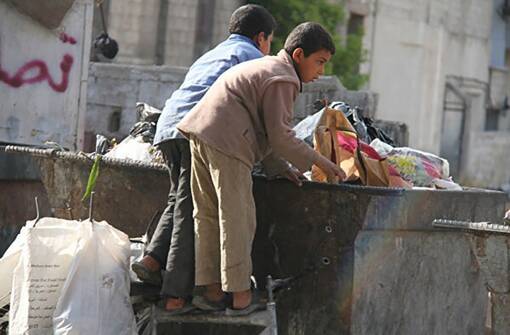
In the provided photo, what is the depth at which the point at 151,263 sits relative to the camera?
537 cm

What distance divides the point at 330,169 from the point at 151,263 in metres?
0.94

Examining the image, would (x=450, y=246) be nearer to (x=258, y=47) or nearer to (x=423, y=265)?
(x=423, y=265)

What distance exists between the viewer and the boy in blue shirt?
524 centimetres

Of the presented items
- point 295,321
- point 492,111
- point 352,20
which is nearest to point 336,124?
point 295,321

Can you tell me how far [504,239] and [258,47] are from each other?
179 centimetres

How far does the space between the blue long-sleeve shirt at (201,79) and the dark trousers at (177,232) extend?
0.27ft

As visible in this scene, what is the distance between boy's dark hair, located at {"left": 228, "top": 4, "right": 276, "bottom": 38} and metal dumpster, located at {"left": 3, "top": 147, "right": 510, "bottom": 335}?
2.47ft

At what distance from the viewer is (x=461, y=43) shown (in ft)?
92.7

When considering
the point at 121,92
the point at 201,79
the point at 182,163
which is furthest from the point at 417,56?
the point at 182,163

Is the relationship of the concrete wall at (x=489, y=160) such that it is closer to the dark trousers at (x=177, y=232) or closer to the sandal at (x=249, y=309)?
the dark trousers at (x=177, y=232)

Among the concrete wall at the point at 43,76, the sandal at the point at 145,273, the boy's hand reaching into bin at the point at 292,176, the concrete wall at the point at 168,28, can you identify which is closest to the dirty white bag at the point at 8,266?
the sandal at the point at 145,273

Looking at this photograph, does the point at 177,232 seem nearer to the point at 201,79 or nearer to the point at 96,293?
the point at 96,293

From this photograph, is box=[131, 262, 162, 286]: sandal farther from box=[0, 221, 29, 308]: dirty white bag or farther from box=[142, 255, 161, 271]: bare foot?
box=[0, 221, 29, 308]: dirty white bag

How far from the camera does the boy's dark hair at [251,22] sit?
5.58 metres
